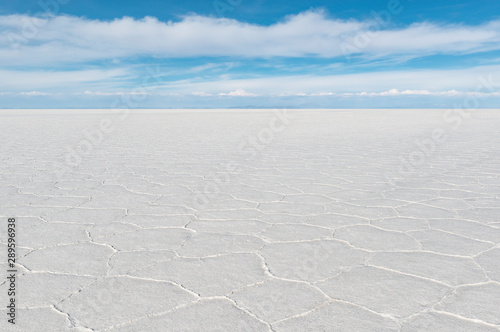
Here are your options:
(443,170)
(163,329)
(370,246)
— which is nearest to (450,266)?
(370,246)

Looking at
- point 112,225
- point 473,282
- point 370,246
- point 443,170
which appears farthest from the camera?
point 443,170

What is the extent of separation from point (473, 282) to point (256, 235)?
1.08 m

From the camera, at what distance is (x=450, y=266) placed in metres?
1.91

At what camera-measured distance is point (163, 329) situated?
140cm

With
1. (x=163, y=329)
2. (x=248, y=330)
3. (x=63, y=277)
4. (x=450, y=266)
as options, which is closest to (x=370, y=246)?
(x=450, y=266)

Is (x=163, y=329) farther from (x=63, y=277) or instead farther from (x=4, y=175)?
(x=4, y=175)

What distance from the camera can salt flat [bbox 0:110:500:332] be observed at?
149 cm

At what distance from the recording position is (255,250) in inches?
83.9

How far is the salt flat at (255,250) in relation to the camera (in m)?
1.49

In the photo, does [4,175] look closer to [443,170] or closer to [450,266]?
Result: [450,266]

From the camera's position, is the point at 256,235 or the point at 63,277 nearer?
the point at 63,277

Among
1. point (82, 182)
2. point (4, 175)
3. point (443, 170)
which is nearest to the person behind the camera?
point (82, 182)

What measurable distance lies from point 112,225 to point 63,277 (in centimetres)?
77

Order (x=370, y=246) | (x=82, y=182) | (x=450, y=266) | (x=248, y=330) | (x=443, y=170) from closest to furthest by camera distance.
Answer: (x=248, y=330), (x=450, y=266), (x=370, y=246), (x=82, y=182), (x=443, y=170)
